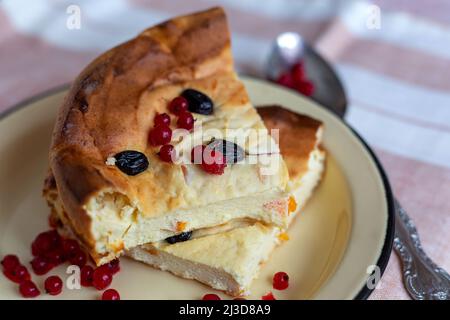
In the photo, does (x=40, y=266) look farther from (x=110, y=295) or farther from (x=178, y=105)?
(x=178, y=105)

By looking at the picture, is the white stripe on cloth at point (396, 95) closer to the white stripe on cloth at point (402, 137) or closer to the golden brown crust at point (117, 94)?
the white stripe on cloth at point (402, 137)

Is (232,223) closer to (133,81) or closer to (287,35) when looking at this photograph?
(133,81)

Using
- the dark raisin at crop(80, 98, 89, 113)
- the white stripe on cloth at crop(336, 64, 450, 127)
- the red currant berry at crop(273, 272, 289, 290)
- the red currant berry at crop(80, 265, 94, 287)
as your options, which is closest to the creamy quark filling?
the red currant berry at crop(273, 272, 289, 290)

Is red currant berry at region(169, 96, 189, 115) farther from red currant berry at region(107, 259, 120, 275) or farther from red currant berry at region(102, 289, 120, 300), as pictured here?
red currant berry at region(102, 289, 120, 300)

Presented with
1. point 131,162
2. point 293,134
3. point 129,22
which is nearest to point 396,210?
point 293,134

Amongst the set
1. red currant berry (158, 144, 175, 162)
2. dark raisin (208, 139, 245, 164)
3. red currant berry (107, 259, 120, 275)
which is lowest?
red currant berry (107, 259, 120, 275)

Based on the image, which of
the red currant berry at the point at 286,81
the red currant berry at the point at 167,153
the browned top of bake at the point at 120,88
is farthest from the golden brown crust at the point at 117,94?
the red currant berry at the point at 286,81

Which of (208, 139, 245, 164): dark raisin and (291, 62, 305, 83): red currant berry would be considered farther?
(291, 62, 305, 83): red currant berry
